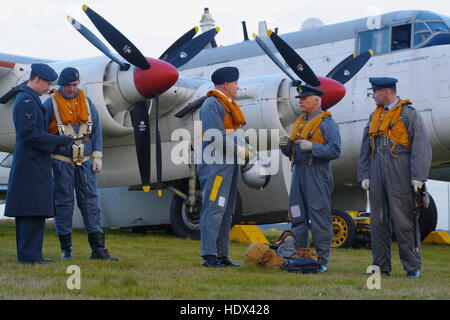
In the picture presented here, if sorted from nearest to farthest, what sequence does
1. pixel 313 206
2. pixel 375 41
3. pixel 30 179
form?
pixel 30 179 < pixel 313 206 < pixel 375 41

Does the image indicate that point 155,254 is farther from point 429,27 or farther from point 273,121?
point 429,27

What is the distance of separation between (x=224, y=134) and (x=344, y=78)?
568cm

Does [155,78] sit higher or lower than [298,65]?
lower

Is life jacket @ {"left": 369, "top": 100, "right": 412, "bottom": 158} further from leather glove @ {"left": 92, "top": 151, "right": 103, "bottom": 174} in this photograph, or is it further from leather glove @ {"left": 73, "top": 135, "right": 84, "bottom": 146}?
leather glove @ {"left": 73, "top": 135, "right": 84, "bottom": 146}

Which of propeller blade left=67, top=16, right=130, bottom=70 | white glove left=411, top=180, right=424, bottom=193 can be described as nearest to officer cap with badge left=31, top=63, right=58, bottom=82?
white glove left=411, top=180, right=424, bottom=193

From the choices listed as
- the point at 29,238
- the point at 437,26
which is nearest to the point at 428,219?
the point at 437,26

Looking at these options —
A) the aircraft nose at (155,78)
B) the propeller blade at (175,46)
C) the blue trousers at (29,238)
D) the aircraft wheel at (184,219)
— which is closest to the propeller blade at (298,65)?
the aircraft nose at (155,78)

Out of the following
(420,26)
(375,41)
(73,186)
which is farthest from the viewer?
(375,41)

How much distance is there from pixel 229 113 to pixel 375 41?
6.29 metres

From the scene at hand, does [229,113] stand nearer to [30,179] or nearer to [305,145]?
[305,145]

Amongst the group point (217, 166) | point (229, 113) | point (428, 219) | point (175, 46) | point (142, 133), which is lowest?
point (428, 219)

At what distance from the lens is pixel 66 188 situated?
709cm

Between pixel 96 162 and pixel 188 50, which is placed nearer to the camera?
pixel 96 162

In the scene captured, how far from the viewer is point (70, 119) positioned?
713cm
